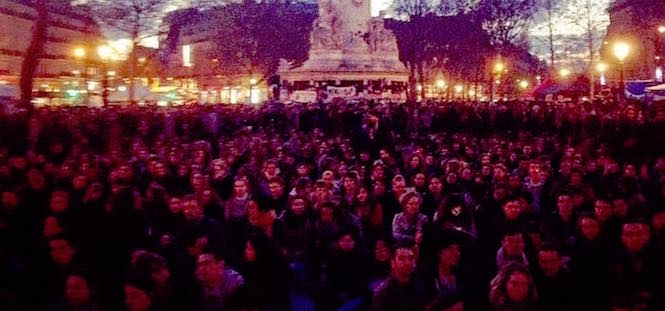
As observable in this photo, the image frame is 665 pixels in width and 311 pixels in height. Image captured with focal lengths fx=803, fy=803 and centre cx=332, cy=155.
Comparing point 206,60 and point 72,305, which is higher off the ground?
Result: point 206,60

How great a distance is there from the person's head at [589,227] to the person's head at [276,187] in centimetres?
479

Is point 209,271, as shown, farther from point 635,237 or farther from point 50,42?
point 50,42

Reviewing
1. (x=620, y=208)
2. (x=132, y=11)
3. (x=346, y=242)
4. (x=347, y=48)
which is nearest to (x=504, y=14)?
(x=347, y=48)

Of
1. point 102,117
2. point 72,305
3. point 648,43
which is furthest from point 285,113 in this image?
point 648,43

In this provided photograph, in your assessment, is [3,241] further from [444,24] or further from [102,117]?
[444,24]

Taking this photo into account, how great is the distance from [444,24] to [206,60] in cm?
3794

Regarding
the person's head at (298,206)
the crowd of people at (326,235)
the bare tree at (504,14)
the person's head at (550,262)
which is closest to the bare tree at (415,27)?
the bare tree at (504,14)

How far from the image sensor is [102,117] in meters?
21.3

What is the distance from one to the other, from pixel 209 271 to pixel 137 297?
86 cm

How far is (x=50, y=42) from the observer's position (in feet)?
270

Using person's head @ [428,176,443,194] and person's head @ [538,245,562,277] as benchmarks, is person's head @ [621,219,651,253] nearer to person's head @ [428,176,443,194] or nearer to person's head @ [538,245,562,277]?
person's head @ [538,245,562,277]

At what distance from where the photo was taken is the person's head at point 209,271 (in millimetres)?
6938

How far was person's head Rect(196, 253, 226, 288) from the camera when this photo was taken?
22.8ft

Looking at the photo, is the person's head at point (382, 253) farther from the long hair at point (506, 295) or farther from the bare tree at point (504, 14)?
the bare tree at point (504, 14)
